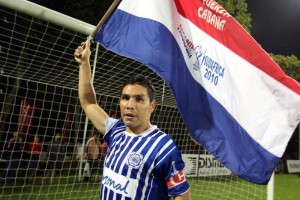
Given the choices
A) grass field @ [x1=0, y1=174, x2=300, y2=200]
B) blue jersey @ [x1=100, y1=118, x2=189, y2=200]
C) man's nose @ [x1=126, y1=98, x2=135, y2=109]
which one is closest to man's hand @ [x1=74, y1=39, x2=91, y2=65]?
man's nose @ [x1=126, y1=98, x2=135, y2=109]

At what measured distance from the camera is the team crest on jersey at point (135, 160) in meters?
2.47

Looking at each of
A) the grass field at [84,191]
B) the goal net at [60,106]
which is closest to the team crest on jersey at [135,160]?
the goal net at [60,106]

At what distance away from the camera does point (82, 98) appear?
3193 mm

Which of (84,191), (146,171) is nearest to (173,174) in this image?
(146,171)

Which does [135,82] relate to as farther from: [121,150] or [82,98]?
[82,98]

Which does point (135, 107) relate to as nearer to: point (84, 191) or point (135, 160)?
point (135, 160)

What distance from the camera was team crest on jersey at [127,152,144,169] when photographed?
2473 millimetres

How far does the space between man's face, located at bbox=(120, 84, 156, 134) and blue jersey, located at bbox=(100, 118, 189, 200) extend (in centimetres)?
9

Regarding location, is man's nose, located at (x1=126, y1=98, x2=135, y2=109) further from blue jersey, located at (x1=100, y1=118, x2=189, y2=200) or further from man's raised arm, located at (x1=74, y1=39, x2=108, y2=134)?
man's raised arm, located at (x1=74, y1=39, x2=108, y2=134)

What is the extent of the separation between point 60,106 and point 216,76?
329 centimetres

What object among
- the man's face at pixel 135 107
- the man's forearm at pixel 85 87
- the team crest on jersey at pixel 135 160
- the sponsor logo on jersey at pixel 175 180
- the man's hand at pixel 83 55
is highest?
the man's hand at pixel 83 55

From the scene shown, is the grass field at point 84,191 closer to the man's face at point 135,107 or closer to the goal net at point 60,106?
the goal net at point 60,106

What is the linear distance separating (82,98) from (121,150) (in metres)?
0.78

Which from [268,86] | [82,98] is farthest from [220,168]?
[82,98]
